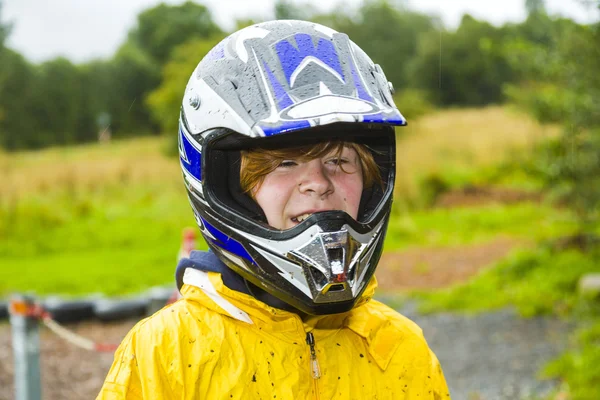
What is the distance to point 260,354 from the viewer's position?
178cm

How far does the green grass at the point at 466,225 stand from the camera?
11910mm

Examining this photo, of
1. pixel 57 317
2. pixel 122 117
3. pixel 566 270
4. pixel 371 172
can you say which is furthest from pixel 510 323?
pixel 122 117

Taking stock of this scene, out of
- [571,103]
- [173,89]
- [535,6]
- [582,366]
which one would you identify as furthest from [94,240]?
[582,366]

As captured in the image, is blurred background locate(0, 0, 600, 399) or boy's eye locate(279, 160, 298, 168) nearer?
boy's eye locate(279, 160, 298, 168)

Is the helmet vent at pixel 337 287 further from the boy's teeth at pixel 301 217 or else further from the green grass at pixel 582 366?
the green grass at pixel 582 366

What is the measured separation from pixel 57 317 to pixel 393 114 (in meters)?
6.49

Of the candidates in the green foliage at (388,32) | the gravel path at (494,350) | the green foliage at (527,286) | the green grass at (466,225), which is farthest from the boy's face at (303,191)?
the green foliage at (388,32)

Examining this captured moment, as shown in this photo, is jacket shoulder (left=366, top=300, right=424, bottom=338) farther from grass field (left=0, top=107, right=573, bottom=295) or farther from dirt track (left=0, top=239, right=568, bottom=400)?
grass field (left=0, top=107, right=573, bottom=295)

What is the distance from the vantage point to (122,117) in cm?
1476

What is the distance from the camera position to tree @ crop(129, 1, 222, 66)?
15.6 m

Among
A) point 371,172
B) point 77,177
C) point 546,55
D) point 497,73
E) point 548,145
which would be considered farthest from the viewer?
point 497,73

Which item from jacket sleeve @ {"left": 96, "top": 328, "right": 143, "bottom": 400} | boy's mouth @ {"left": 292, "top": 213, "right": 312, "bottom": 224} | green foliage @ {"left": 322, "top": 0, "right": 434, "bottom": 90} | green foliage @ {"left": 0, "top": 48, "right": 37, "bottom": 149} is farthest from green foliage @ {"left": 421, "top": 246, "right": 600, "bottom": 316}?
green foliage @ {"left": 322, "top": 0, "right": 434, "bottom": 90}

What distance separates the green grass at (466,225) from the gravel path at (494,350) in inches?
156

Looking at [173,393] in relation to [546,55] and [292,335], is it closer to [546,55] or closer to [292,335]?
[292,335]
